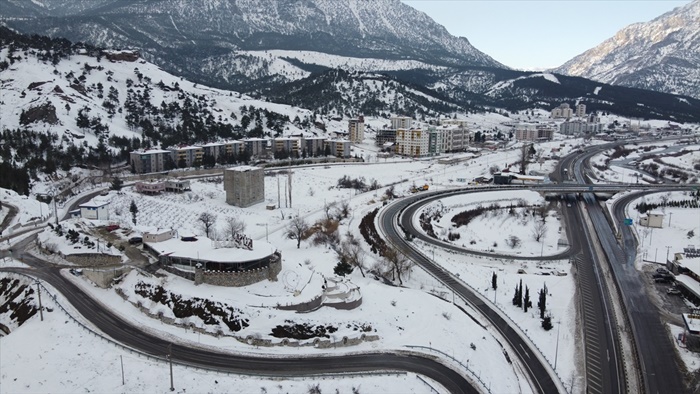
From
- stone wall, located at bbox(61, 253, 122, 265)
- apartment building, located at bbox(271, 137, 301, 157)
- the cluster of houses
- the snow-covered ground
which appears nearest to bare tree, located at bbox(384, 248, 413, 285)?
the snow-covered ground

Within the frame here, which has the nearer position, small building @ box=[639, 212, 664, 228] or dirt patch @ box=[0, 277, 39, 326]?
dirt patch @ box=[0, 277, 39, 326]

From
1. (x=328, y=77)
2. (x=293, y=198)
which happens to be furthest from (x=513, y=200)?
(x=328, y=77)

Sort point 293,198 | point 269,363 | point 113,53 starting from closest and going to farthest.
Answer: point 269,363 < point 293,198 < point 113,53

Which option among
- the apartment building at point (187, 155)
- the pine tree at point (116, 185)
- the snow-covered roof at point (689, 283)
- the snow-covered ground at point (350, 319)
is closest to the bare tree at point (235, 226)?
the snow-covered ground at point (350, 319)

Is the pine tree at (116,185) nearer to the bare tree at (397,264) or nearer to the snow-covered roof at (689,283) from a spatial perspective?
the bare tree at (397,264)

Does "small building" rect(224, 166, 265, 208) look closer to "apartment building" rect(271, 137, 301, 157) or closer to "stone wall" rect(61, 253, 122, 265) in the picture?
"stone wall" rect(61, 253, 122, 265)

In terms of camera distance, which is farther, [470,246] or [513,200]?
[513,200]

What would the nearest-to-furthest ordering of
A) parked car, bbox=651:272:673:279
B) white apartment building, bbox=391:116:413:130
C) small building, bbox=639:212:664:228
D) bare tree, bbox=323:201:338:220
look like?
parked car, bbox=651:272:673:279, bare tree, bbox=323:201:338:220, small building, bbox=639:212:664:228, white apartment building, bbox=391:116:413:130

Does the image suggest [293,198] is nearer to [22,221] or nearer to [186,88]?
[22,221]
